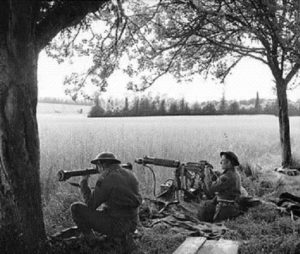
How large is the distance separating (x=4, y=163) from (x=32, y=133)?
0.48 m

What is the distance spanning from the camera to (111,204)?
5672mm

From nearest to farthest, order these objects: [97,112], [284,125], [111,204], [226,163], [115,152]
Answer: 1. [111,204]
2. [226,163]
3. [115,152]
4. [284,125]
5. [97,112]

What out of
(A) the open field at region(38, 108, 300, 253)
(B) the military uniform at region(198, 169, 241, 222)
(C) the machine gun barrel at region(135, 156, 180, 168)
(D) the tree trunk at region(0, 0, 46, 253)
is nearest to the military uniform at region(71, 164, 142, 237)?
(D) the tree trunk at region(0, 0, 46, 253)

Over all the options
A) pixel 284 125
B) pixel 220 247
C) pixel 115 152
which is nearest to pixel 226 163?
pixel 220 247

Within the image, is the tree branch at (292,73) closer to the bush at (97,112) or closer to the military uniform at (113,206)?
the military uniform at (113,206)

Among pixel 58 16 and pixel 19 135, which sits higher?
pixel 58 16

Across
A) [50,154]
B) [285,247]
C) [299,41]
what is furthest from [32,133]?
[299,41]

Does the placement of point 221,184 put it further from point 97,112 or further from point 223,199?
point 97,112

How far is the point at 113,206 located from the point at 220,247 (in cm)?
146

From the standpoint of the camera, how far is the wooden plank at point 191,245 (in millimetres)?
5262

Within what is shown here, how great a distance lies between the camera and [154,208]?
8078 millimetres

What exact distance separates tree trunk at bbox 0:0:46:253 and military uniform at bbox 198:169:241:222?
343 centimetres

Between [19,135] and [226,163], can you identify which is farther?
[226,163]

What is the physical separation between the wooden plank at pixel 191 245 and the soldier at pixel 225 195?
5.90 ft
